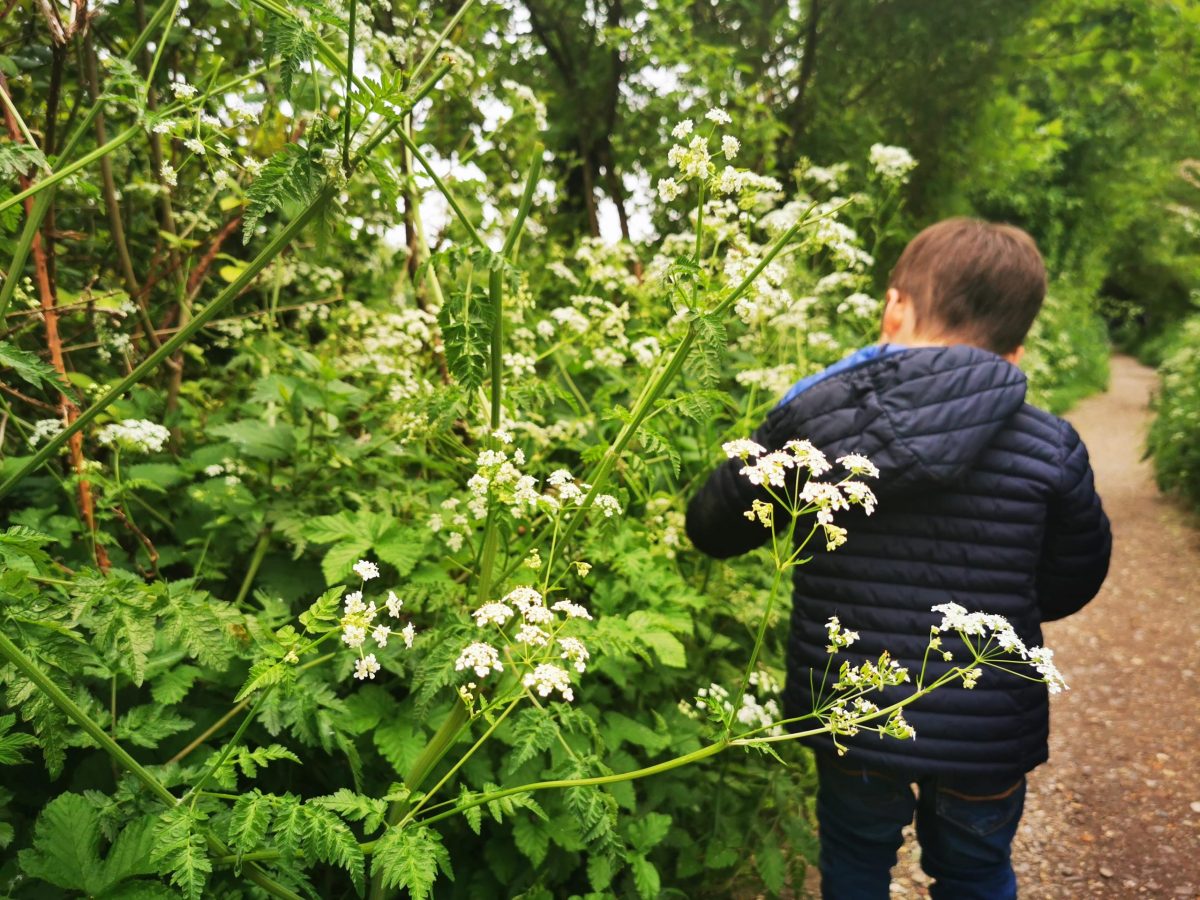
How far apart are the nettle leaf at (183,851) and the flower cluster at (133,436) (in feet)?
3.28

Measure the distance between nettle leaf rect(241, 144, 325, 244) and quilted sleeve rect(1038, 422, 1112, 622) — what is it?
6.09ft

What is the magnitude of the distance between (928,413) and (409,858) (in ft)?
4.81

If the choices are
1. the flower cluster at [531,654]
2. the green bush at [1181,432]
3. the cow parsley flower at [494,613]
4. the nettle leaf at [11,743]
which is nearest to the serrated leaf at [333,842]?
the flower cluster at [531,654]

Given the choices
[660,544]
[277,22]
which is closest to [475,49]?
[660,544]

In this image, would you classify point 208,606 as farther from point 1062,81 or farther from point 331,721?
point 1062,81

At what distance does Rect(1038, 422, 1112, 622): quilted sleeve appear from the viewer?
204cm

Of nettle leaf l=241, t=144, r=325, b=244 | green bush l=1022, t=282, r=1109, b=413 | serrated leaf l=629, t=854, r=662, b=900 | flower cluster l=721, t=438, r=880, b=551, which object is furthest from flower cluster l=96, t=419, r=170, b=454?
green bush l=1022, t=282, r=1109, b=413

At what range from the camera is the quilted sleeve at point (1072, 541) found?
204 cm

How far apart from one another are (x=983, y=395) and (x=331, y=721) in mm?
1655

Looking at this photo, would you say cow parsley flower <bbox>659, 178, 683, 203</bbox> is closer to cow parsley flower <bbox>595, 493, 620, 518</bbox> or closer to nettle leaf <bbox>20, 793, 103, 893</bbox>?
cow parsley flower <bbox>595, 493, 620, 518</bbox>

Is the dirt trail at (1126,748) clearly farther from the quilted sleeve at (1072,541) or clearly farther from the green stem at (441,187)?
the green stem at (441,187)

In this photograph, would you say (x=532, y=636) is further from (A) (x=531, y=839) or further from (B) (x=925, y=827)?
(B) (x=925, y=827)

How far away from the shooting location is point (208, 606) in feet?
4.80

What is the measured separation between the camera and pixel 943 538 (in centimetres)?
202
